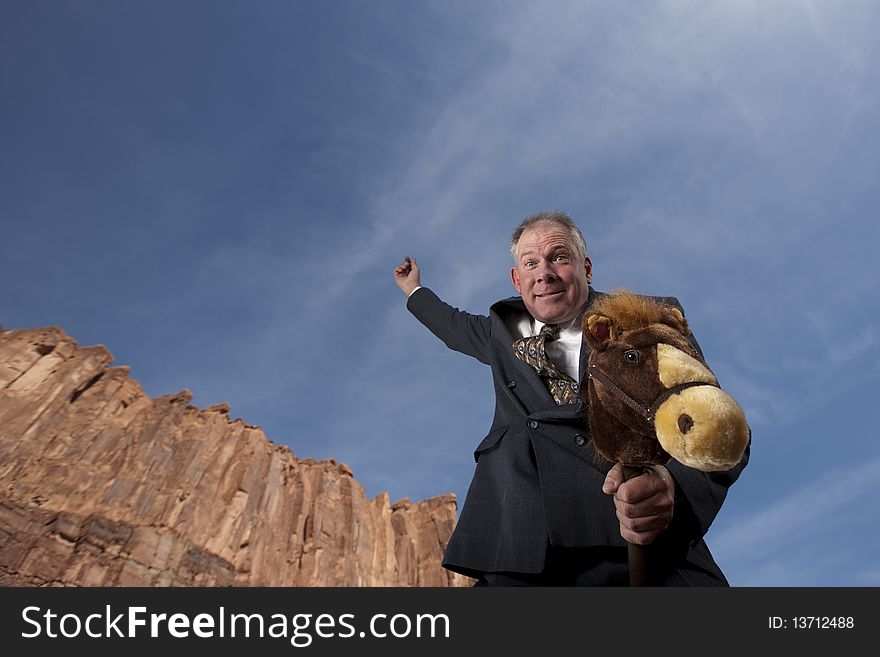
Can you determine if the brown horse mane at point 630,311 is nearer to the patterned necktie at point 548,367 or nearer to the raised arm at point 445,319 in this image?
the patterned necktie at point 548,367

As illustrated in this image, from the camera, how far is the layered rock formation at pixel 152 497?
74.9ft

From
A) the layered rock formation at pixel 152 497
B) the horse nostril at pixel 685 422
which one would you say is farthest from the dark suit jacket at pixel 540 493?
the layered rock formation at pixel 152 497

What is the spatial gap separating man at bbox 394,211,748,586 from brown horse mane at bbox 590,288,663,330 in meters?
0.49

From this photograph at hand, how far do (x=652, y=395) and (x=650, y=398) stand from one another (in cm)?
1

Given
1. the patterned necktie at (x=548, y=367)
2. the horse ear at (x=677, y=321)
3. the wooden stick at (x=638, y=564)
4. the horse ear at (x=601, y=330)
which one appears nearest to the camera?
the horse ear at (x=601, y=330)

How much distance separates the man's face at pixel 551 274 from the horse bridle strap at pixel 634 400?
3.14 feet

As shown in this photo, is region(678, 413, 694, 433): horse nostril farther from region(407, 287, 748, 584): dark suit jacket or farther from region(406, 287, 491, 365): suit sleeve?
region(406, 287, 491, 365): suit sleeve

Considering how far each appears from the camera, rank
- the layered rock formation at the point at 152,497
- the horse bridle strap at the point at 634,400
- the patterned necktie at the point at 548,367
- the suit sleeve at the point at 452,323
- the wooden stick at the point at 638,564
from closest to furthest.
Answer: the horse bridle strap at the point at 634,400 < the wooden stick at the point at 638,564 < the patterned necktie at the point at 548,367 < the suit sleeve at the point at 452,323 < the layered rock formation at the point at 152,497

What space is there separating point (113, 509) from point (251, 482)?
721 cm

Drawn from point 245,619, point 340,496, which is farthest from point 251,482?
point 245,619

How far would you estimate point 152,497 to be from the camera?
2612 centimetres

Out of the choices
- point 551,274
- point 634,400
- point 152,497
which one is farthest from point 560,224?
point 152,497

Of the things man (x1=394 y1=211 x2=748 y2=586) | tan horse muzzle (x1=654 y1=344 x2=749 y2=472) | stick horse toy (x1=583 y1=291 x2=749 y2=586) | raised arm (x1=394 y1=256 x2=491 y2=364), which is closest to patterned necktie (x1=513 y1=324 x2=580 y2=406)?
man (x1=394 y1=211 x2=748 y2=586)

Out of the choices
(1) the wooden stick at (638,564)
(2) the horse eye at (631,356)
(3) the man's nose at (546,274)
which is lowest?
(1) the wooden stick at (638,564)
